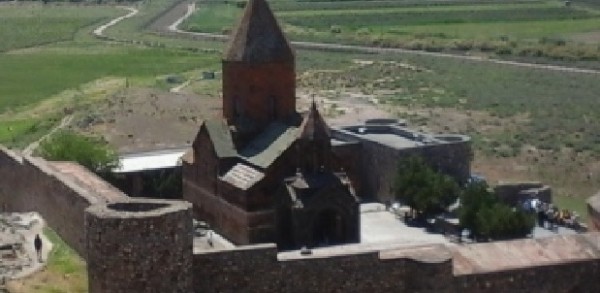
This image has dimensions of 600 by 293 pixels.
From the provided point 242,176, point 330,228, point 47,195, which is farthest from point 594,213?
point 47,195

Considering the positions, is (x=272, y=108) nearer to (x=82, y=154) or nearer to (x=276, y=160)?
(x=276, y=160)

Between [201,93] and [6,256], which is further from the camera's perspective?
[201,93]

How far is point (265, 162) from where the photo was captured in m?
24.7

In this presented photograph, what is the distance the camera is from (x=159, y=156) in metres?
32.2

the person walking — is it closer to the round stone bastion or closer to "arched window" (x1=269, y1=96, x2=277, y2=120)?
the round stone bastion

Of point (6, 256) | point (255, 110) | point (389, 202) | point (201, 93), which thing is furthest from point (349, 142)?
point (201, 93)

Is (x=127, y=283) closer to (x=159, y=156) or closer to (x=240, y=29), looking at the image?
(x=240, y=29)

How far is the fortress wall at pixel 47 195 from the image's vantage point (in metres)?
20.5

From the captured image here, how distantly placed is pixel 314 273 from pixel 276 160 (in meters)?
8.66

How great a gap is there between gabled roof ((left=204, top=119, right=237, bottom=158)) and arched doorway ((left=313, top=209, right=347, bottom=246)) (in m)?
3.12

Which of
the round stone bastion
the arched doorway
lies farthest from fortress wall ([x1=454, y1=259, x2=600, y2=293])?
the arched doorway

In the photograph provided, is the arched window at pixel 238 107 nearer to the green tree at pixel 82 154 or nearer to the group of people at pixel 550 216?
the green tree at pixel 82 154

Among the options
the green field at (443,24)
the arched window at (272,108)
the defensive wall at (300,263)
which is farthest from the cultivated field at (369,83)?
the arched window at (272,108)

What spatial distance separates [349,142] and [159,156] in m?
5.95
